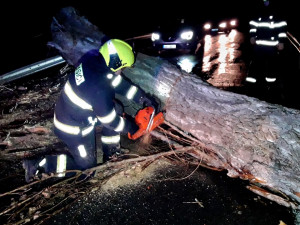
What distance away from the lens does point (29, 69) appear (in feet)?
16.0

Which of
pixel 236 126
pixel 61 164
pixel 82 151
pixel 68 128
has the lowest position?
pixel 61 164

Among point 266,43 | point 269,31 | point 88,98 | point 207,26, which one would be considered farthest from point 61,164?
point 207,26

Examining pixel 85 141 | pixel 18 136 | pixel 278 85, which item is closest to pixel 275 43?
pixel 278 85

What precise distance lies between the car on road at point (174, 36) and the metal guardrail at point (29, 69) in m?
2.53

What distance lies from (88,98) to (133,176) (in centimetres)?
117

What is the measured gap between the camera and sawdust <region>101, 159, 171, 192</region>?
107 inches

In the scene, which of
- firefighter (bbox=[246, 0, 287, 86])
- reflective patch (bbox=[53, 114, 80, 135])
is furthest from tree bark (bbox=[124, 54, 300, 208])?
firefighter (bbox=[246, 0, 287, 86])

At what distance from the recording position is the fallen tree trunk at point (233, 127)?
7.47 feet

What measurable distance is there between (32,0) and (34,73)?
548cm

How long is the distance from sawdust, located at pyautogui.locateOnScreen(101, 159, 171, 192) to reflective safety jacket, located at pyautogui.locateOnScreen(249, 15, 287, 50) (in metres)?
3.06

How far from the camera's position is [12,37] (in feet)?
23.2

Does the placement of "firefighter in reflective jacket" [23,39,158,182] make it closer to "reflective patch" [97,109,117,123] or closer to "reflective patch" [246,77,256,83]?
"reflective patch" [97,109,117,123]

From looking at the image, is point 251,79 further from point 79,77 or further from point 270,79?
point 79,77

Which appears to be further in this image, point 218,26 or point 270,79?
point 218,26
